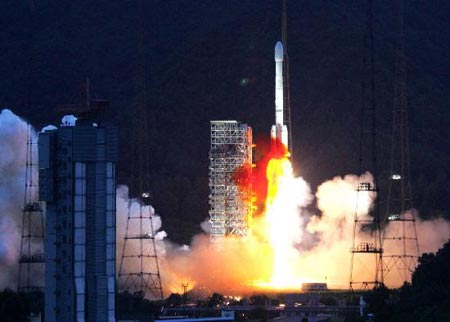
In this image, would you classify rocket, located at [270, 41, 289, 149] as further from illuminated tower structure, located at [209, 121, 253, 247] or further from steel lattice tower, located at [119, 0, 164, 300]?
steel lattice tower, located at [119, 0, 164, 300]

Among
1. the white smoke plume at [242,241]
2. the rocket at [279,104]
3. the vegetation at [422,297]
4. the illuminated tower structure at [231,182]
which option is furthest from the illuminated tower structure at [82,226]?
the illuminated tower structure at [231,182]

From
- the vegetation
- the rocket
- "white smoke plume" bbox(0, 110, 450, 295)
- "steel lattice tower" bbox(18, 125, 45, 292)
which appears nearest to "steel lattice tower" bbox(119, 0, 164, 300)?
"white smoke plume" bbox(0, 110, 450, 295)

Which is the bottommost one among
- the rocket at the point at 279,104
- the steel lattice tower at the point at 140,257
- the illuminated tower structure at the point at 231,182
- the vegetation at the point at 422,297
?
the vegetation at the point at 422,297

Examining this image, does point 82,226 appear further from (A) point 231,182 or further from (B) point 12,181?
(A) point 231,182

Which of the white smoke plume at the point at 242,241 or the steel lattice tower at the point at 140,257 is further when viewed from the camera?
the steel lattice tower at the point at 140,257

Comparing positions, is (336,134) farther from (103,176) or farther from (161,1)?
(103,176)

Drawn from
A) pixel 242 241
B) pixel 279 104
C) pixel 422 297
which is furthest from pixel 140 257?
pixel 422 297

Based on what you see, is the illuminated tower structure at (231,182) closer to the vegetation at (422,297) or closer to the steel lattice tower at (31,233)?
the steel lattice tower at (31,233)

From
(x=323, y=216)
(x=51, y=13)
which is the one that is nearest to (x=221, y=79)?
(x=51, y=13)
